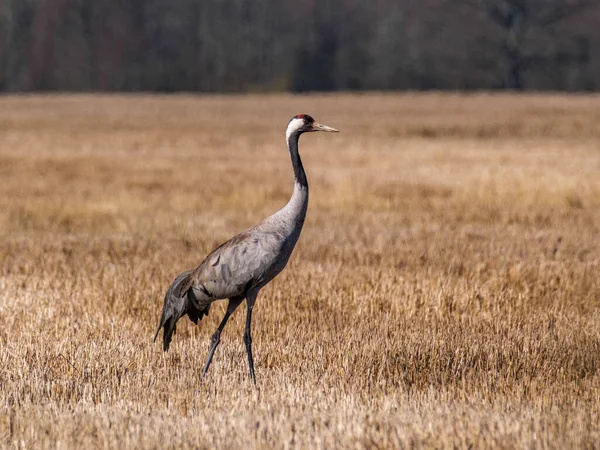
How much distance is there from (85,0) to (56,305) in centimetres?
6642

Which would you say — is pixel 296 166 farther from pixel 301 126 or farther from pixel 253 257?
pixel 253 257

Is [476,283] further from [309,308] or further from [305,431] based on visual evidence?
[305,431]

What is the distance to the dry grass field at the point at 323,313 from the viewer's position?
5.59 metres

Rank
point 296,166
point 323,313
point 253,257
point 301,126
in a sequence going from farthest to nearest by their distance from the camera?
point 323,313
point 301,126
point 296,166
point 253,257

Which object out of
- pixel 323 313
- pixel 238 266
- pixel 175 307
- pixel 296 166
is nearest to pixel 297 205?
pixel 296 166

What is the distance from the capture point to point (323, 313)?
8.98 meters

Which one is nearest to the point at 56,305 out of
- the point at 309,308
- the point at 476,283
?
the point at 309,308

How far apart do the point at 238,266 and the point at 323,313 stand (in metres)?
2.39

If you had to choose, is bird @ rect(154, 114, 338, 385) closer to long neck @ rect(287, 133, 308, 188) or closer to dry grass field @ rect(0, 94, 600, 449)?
long neck @ rect(287, 133, 308, 188)

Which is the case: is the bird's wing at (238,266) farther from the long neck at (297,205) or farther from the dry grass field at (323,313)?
the dry grass field at (323,313)

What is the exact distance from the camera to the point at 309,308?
9242 millimetres

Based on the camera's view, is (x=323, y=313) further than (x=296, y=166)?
Yes

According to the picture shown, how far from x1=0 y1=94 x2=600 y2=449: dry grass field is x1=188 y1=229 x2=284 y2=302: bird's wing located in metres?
0.59

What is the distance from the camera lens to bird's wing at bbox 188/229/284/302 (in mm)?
6656
